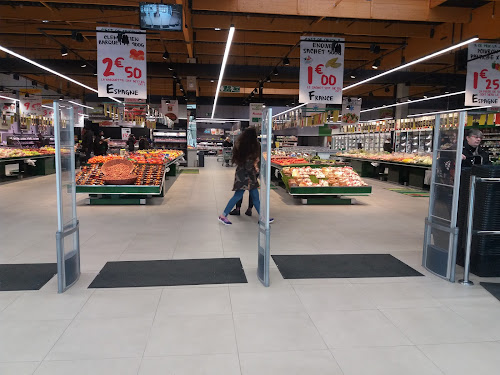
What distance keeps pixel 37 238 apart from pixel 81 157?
12661mm

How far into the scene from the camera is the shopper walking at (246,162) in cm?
619

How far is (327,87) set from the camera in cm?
967

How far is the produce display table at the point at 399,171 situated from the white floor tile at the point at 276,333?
9.23m

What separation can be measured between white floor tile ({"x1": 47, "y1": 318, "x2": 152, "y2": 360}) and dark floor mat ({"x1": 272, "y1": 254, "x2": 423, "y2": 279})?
5.44 feet

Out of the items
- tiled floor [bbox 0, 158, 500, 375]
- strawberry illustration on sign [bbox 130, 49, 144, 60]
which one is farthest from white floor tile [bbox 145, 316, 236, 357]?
strawberry illustration on sign [bbox 130, 49, 144, 60]

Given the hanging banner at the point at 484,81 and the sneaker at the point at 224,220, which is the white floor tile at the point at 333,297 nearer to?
the sneaker at the point at 224,220

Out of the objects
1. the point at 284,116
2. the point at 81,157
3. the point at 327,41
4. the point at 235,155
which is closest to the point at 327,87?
the point at 327,41

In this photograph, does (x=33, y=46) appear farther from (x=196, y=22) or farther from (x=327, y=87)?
(x=327, y=87)

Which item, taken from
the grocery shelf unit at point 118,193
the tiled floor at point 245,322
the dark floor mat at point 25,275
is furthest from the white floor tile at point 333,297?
the grocery shelf unit at point 118,193

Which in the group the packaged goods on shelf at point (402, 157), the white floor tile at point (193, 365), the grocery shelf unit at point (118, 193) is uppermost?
the packaged goods on shelf at point (402, 157)

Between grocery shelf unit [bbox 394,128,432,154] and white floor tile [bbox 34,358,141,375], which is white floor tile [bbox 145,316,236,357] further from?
grocery shelf unit [bbox 394,128,432,154]

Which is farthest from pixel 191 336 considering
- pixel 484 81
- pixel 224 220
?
pixel 484 81

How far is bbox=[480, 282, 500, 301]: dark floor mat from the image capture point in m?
3.57

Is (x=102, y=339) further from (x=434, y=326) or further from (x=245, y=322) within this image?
(x=434, y=326)
